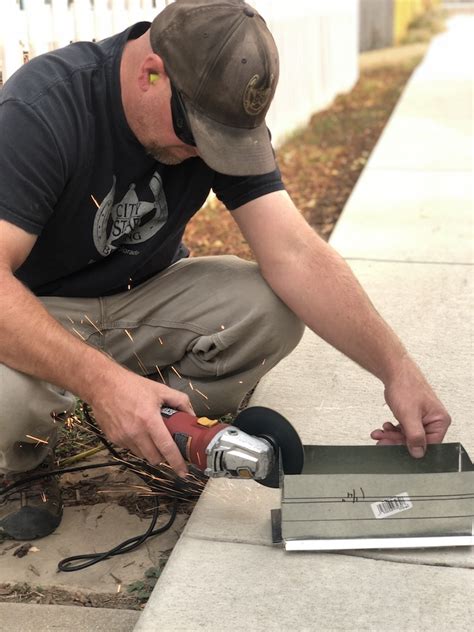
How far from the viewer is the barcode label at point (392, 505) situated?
2.66 m

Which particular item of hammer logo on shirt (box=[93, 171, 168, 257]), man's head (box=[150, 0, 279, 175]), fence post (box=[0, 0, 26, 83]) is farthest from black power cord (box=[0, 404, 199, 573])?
fence post (box=[0, 0, 26, 83])

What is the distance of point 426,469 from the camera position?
289cm

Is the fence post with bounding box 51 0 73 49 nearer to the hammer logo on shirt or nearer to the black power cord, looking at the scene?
the hammer logo on shirt

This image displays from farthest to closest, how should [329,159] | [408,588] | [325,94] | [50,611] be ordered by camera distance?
[325,94], [329,159], [50,611], [408,588]

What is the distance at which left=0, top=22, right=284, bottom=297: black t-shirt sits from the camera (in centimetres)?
278

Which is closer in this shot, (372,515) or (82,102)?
(372,515)

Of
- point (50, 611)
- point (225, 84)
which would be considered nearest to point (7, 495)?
point (50, 611)

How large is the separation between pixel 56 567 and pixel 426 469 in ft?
3.76

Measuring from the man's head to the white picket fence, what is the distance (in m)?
1.84

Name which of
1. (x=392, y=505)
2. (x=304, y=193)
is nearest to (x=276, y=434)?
(x=392, y=505)

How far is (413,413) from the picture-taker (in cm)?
287

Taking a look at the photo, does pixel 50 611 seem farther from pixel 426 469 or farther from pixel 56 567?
pixel 426 469

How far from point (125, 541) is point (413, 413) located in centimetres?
98

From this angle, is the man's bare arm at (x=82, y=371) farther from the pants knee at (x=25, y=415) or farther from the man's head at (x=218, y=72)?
the man's head at (x=218, y=72)
